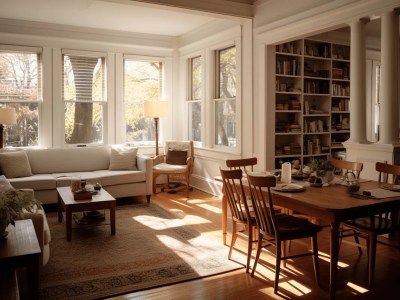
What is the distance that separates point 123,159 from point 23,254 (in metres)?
4.47

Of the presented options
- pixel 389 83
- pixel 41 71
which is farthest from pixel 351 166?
pixel 41 71

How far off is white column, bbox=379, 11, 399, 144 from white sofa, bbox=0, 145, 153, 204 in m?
3.55

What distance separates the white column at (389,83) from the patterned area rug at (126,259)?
6.86 feet

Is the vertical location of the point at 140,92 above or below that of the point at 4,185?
above

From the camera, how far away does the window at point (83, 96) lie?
7062 mm

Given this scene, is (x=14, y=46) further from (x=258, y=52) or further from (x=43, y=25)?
(x=258, y=52)

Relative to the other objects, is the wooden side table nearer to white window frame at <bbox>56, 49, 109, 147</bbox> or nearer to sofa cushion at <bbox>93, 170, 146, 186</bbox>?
sofa cushion at <bbox>93, 170, 146, 186</bbox>

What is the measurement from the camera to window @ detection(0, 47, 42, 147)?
656 centimetres

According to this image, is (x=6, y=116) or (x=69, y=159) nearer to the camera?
(x=6, y=116)

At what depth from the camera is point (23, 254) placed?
207 centimetres

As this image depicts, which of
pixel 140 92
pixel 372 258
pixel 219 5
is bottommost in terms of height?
pixel 372 258

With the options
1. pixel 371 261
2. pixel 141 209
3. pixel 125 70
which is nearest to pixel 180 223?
pixel 141 209

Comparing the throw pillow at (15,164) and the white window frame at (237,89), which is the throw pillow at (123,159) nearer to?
the throw pillow at (15,164)

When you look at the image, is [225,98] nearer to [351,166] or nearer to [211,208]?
[211,208]
